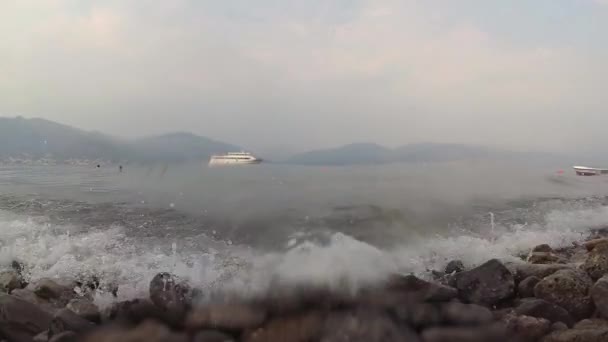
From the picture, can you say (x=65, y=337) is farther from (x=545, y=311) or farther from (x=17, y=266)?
(x=545, y=311)

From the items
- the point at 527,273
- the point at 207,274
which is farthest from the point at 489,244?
the point at 207,274

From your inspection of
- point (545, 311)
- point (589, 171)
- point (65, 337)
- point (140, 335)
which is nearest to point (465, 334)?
point (545, 311)

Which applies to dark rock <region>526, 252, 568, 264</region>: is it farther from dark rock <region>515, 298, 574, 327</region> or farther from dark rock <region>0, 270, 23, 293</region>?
dark rock <region>0, 270, 23, 293</region>

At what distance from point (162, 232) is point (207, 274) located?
124 inches

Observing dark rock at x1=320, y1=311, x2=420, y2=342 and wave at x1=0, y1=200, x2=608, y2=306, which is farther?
wave at x1=0, y1=200, x2=608, y2=306

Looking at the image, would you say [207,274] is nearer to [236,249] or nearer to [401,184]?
[236,249]

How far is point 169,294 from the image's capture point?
479 cm

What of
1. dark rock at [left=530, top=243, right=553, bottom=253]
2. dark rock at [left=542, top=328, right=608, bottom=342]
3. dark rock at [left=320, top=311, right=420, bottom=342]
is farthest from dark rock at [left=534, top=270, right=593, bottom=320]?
dark rock at [left=530, top=243, right=553, bottom=253]

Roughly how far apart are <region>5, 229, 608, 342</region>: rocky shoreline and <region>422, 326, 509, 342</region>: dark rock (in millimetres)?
10

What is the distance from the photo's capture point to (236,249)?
766 cm

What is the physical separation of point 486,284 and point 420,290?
0.98m

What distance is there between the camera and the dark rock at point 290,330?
3.97 meters

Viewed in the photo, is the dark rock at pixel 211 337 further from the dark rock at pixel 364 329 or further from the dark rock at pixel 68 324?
the dark rock at pixel 68 324

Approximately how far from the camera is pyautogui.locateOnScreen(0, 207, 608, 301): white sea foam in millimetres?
5618
